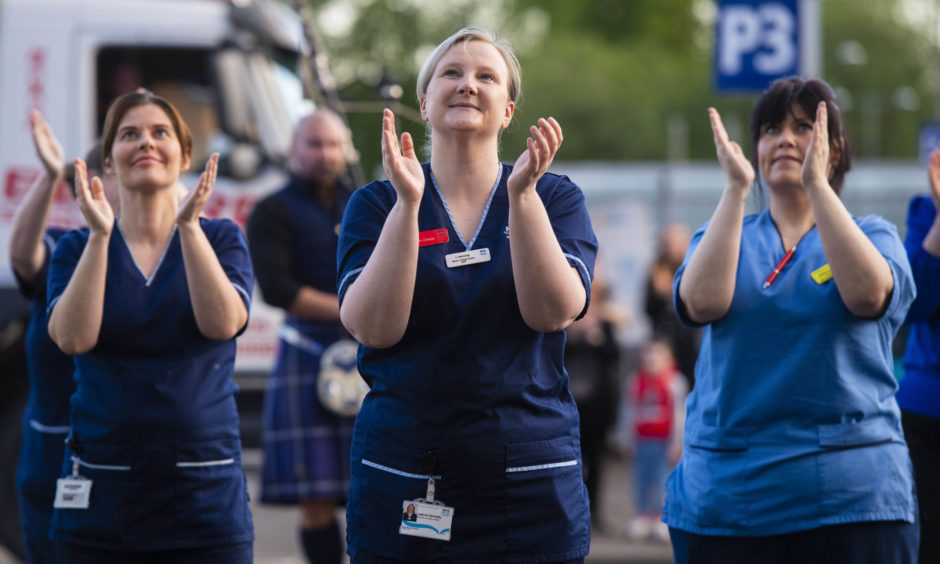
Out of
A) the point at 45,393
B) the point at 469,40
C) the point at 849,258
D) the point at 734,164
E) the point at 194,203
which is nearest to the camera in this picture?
the point at 469,40

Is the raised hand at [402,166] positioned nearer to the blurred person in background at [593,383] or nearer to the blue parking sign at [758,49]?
the blurred person in background at [593,383]

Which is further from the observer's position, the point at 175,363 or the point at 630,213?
the point at 630,213

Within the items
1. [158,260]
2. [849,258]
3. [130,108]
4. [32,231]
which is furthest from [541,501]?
[32,231]

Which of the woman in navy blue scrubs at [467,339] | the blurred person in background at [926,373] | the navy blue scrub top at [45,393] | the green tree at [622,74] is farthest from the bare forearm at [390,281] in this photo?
the green tree at [622,74]

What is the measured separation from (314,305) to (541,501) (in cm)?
273

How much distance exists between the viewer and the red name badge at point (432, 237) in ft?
9.09

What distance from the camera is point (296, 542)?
7516 millimetres

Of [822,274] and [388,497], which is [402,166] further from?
[822,274]

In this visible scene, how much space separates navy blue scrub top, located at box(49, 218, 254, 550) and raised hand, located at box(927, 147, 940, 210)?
208cm

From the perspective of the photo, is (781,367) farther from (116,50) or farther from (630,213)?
(630,213)

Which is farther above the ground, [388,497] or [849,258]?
[849,258]

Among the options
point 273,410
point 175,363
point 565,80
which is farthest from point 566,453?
point 565,80

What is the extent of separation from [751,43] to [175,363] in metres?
5.68

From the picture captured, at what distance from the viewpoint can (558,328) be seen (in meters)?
2.75
